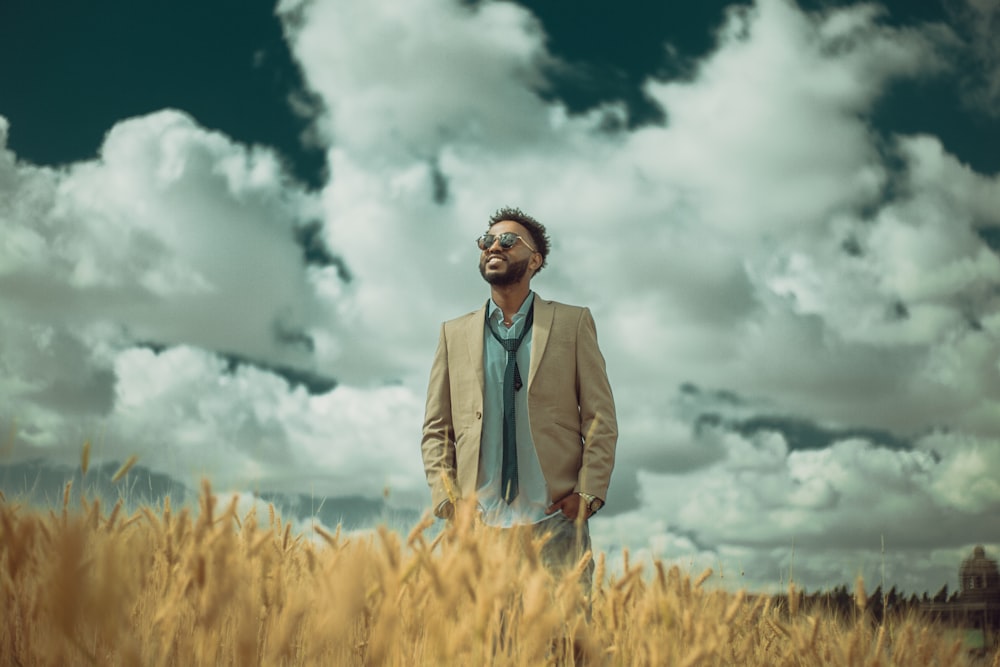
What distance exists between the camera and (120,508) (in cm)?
277

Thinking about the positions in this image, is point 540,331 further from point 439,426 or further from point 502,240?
point 439,426

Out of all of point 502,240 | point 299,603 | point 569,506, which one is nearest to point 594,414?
point 569,506

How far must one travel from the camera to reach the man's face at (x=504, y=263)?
4.36 m

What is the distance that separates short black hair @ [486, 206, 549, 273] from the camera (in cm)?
488

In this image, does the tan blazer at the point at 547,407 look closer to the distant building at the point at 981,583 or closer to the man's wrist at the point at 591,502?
the man's wrist at the point at 591,502

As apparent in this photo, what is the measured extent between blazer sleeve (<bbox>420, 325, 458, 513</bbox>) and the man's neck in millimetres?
376

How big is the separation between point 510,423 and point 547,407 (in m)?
0.20

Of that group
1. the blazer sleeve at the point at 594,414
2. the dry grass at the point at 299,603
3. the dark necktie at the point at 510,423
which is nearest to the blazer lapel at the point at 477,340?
the dark necktie at the point at 510,423

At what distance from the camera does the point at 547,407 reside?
13.4 ft

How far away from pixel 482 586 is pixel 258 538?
71cm

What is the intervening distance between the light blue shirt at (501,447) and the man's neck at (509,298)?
37 mm

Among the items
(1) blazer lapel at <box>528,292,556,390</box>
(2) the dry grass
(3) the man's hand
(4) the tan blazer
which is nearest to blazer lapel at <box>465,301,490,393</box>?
(4) the tan blazer

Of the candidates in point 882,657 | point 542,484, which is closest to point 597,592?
point 542,484

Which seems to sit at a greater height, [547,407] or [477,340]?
[477,340]
